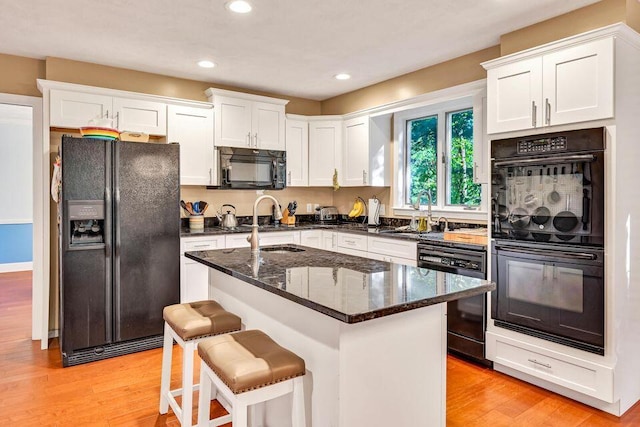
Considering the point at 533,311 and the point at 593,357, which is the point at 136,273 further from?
the point at 593,357

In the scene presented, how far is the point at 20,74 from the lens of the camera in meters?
3.80

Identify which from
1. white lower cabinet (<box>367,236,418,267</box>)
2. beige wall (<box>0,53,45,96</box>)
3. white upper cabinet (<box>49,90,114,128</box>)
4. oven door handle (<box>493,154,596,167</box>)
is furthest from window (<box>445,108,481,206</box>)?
beige wall (<box>0,53,45,96</box>)

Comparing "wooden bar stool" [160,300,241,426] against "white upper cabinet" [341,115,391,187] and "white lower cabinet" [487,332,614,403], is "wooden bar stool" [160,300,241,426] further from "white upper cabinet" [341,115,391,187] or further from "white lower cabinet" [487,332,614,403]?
"white upper cabinet" [341,115,391,187]

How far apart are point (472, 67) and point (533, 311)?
7.07 feet

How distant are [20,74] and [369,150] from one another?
342 cm

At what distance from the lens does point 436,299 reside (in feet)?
5.34

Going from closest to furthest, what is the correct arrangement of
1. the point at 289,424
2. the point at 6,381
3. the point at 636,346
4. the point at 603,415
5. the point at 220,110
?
the point at 289,424 → the point at 603,415 → the point at 636,346 → the point at 6,381 → the point at 220,110

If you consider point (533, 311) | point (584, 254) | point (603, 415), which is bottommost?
point (603, 415)

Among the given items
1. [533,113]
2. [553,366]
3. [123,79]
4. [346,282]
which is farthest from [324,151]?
[346,282]

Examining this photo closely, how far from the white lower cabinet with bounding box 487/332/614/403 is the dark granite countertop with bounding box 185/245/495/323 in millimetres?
1269

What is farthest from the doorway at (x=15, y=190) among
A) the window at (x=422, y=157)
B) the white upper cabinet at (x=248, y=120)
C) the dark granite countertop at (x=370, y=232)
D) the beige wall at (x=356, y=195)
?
the window at (x=422, y=157)

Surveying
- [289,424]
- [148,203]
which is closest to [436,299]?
[289,424]

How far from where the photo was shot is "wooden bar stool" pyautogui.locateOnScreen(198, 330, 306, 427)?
1587 millimetres

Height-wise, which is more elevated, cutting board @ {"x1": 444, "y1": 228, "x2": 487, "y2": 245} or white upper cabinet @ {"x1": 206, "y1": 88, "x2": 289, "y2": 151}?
white upper cabinet @ {"x1": 206, "y1": 88, "x2": 289, "y2": 151}
